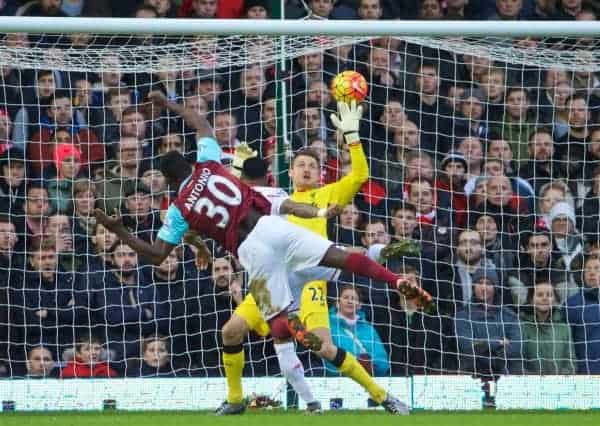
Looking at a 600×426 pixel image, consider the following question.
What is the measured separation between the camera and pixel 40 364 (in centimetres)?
1320

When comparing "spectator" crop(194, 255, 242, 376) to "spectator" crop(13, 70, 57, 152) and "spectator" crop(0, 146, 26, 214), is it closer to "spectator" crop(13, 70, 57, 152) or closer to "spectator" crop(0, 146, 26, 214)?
"spectator" crop(0, 146, 26, 214)

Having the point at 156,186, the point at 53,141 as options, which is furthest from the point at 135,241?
the point at 53,141

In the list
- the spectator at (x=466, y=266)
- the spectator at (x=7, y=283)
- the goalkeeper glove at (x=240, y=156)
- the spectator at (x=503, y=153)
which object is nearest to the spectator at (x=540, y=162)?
the spectator at (x=503, y=153)

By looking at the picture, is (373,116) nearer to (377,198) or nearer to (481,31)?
(377,198)

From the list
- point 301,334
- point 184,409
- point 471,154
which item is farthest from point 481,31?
point 184,409

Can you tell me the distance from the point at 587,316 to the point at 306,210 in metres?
3.84

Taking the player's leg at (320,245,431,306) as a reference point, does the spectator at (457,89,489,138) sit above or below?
above

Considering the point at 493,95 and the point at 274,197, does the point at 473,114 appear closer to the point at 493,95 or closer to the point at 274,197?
the point at 493,95

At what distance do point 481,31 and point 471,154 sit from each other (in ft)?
7.19

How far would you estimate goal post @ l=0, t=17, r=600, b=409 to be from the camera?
1341 cm

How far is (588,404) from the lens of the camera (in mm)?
12781

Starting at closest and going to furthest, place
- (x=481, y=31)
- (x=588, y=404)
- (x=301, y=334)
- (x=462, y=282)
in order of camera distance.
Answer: (x=301, y=334) < (x=481, y=31) < (x=588, y=404) < (x=462, y=282)

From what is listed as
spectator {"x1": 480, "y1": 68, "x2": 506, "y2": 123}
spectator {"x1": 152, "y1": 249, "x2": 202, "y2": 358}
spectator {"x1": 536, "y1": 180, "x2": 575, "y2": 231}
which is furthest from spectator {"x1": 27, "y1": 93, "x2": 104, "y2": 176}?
spectator {"x1": 536, "y1": 180, "x2": 575, "y2": 231}

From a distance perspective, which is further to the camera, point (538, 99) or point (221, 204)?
point (538, 99)
